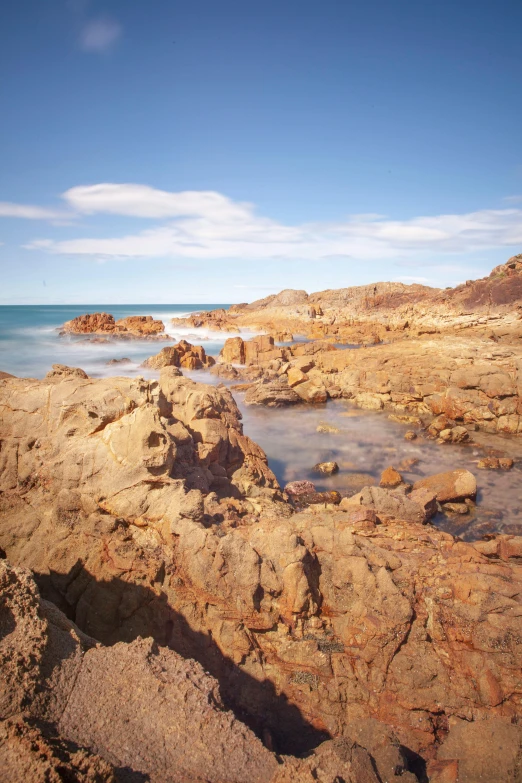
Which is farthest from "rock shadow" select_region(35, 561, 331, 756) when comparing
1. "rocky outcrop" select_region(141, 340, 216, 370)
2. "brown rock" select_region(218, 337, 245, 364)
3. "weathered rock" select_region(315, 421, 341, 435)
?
"brown rock" select_region(218, 337, 245, 364)

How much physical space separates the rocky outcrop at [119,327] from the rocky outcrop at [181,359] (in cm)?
1793

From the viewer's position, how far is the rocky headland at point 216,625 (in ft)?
8.45

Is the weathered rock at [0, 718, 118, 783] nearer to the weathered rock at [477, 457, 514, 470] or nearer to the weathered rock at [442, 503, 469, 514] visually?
the weathered rock at [442, 503, 469, 514]

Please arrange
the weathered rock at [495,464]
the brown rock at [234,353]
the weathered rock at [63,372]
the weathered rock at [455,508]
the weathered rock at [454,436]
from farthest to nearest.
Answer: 1. the brown rock at [234,353]
2. the weathered rock at [454,436]
3. the weathered rock at [495,464]
4. the weathered rock at [455,508]
5. the weathered rock at [63,372]

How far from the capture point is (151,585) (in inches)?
177

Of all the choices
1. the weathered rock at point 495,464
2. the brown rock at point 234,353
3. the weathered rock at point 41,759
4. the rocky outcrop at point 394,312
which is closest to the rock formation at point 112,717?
the weathered rock at point 41,759

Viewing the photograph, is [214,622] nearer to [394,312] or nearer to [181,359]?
[181,359]

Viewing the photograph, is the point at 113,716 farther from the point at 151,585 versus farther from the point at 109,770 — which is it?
the point at 151,585

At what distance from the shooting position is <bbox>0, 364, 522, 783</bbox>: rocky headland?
257 cm

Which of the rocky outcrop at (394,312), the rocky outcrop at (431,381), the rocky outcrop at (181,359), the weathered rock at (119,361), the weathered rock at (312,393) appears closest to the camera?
the rocky outcrop at (431,381)

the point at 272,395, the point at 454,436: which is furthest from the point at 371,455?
the point at 272,395

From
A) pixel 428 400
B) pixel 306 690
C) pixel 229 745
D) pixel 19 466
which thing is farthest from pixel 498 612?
pixel 428 400

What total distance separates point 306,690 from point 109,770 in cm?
230

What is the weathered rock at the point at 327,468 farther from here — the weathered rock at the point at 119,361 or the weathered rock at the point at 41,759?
the weathered rock at the point at 119,361
